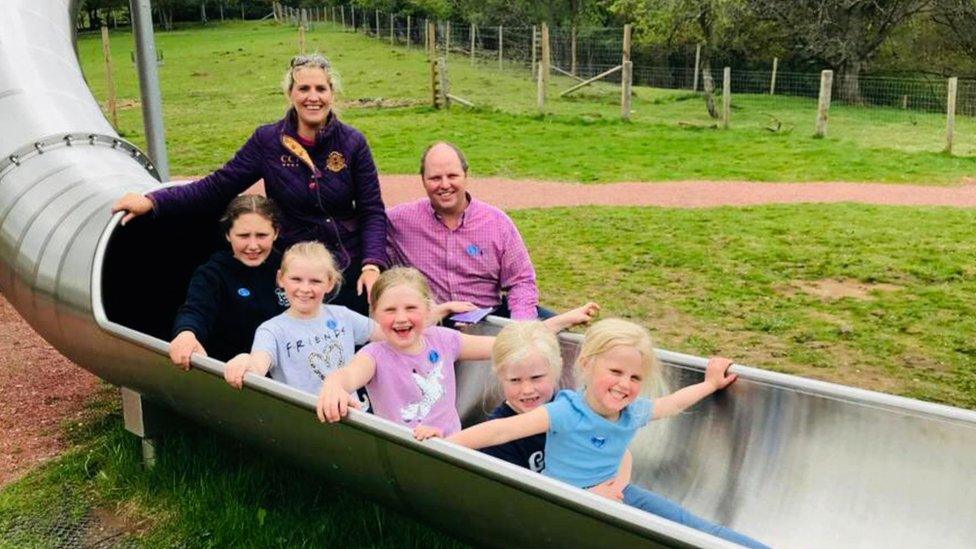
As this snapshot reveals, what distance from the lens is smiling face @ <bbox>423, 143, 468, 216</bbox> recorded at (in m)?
4.37

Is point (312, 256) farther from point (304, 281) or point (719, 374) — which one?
point (719, 374)

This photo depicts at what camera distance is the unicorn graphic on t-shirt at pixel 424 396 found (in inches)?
143

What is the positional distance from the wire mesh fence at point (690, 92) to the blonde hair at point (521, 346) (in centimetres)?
1428

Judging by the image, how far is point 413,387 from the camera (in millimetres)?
3639

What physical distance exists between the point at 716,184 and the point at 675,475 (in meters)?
9.22

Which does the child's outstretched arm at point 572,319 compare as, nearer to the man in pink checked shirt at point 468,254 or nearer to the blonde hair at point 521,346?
the man in pink checked shirt at point 468,254

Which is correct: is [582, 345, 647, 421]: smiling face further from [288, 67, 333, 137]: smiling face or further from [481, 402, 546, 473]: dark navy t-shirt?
[288, 67, 333, 137]: smiling face

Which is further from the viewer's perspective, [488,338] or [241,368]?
[488,338]

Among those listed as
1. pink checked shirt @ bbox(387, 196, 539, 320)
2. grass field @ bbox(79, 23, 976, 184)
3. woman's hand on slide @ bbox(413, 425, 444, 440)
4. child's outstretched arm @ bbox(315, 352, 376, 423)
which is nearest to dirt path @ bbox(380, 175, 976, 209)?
grass field @ bbox(79, 23, 976, 184)

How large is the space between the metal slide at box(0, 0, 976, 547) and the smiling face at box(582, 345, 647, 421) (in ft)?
1.74

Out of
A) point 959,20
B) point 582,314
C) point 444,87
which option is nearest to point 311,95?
point 582,314

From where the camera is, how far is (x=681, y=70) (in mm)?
29484

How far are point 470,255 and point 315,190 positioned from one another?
772 millimetres

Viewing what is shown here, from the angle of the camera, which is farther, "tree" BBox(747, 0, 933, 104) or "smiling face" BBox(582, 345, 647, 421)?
"tree" BBox(747, 0, 933, 104)
